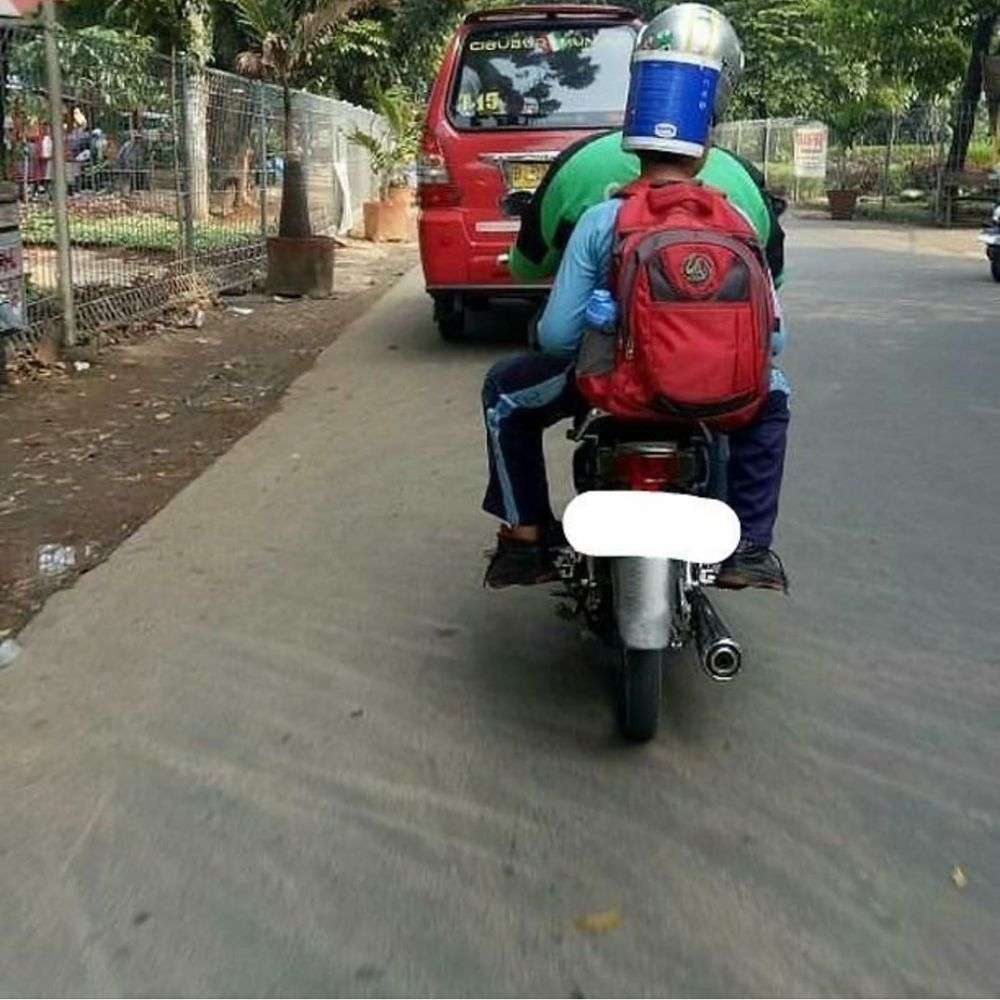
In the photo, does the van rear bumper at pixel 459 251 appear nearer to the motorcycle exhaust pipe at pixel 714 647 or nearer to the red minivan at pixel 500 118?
the red minivan at pixel 500 118

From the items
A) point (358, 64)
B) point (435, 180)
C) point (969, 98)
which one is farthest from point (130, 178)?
point (969, 98)

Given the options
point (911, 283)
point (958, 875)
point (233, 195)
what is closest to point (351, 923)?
point (958, 875)

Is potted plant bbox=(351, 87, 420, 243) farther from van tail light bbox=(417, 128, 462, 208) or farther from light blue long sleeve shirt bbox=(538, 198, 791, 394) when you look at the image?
light blue long sleeve shirt bbox=(538, 198, 791, 394)

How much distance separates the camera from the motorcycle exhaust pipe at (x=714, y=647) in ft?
11.2

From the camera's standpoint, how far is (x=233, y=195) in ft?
42.2

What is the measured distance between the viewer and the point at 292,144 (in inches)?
594

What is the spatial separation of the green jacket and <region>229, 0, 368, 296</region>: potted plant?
9.36m

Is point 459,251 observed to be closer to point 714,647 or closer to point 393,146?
point 714,647

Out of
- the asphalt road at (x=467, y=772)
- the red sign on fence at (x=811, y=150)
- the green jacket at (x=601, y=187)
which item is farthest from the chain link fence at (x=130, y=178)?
the red sign on fence at (x=811, y=150)

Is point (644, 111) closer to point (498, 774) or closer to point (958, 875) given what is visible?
point (498, 774)

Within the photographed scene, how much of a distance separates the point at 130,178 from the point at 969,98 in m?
21.3

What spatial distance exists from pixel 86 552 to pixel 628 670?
2.63 meters

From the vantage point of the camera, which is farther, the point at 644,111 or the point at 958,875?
the point at 644,111

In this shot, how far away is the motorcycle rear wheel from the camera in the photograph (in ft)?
11.3
